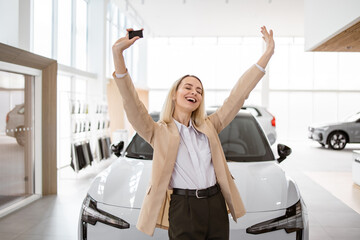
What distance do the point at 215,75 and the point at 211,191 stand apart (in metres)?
17.0

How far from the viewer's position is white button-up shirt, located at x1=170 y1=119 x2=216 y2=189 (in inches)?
57.1

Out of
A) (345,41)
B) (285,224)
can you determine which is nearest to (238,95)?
(285,224)

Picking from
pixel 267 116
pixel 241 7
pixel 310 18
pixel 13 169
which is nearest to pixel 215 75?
pixel 241 7

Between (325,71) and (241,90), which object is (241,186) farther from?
(325,71)

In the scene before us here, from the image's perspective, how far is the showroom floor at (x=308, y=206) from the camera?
3459mm

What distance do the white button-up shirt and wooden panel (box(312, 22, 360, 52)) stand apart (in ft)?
12.4

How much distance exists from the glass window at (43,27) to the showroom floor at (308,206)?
110 inches

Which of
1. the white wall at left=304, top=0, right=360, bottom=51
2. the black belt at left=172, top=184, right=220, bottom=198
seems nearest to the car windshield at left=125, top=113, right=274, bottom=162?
the black belt at left=172, top=184, right=220, bottom=198

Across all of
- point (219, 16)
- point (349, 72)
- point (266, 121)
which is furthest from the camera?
point (349, 72)

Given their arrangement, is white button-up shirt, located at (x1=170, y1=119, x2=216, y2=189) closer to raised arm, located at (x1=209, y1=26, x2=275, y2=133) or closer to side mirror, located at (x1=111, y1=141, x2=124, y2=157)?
raised arm, located at (x1=209, y1=26, x2=275, y2=133)

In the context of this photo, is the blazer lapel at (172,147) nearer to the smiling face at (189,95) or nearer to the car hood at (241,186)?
the smiling face at (189,95)

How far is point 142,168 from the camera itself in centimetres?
255

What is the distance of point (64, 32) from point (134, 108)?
7.49 m

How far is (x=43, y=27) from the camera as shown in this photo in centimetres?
700
